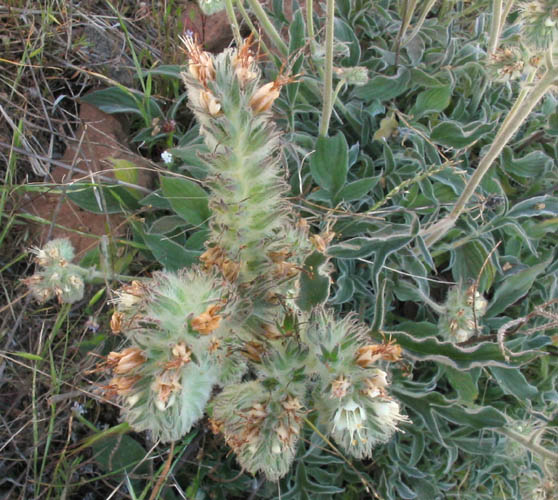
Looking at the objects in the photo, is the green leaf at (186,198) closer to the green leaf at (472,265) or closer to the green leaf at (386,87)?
the green leaf at (386,87)

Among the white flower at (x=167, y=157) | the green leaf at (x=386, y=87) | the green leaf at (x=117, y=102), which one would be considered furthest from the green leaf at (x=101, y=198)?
the green leaf at (x=386, y=87)

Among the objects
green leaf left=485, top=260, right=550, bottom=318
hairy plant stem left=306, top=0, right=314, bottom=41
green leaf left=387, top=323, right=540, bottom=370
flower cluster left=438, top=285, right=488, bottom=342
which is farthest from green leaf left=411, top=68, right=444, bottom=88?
green leaf left=387, top=323, right=540, bottom=370

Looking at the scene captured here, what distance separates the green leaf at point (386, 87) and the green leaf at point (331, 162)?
683 mm

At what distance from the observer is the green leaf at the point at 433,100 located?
362 cm

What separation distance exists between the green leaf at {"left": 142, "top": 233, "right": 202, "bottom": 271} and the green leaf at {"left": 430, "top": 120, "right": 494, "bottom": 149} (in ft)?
5.64

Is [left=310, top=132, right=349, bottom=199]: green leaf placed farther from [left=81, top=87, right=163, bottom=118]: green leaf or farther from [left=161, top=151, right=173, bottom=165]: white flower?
[left=81, top=87, right=163, bottom=118]: green leaf

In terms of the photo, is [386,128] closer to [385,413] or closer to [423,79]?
[423,79]

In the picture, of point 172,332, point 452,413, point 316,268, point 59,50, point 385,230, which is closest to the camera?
point 172,332

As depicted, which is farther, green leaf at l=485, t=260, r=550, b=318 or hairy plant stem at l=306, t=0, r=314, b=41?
green leaf at l=485, t=260, r=550, b=318

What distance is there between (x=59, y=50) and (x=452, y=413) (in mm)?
3534

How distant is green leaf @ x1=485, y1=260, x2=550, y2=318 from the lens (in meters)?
3.25

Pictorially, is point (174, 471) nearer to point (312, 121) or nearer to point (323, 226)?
Answer: point (323, 226)

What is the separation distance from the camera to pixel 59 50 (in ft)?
12.9

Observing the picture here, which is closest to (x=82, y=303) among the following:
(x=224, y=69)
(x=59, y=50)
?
(x=59, y=50)
